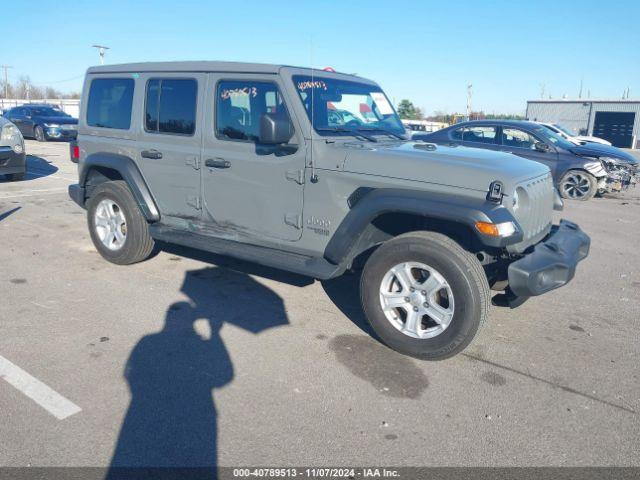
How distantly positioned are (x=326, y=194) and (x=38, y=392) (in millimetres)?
2352

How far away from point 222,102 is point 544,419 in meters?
3.54

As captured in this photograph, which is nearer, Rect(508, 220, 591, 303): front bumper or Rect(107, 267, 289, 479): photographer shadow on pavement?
Rect(107, 267, 289, 479): photographer shadow on pavement

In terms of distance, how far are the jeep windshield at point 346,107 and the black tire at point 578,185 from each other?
24.4ft

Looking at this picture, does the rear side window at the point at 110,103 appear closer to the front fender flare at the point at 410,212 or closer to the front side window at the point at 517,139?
the front fender flare at the point at 410,212

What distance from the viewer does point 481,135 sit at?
10719 mm

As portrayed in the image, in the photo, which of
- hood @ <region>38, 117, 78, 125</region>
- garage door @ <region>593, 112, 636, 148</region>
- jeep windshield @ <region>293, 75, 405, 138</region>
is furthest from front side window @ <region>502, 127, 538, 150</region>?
garage door @ <region>593, 112, 636, 148</region>

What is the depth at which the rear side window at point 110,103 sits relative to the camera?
5.45 m

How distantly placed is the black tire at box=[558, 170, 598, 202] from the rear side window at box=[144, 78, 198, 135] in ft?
29.6

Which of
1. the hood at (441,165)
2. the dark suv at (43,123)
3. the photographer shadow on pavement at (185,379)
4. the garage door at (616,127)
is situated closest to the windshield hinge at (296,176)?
→ the hood at (441,165)

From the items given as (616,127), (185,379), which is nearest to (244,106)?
(185,379)

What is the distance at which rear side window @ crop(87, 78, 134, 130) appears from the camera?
Result: 545 centimetres

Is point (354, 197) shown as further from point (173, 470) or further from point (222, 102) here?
point (173, 470)

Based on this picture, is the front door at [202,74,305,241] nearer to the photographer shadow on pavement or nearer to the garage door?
the photographer shadow on pavement

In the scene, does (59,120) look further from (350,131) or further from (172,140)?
(350,131)
